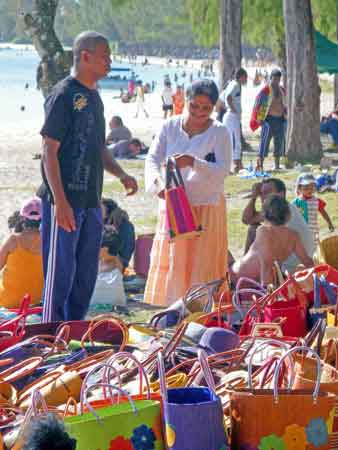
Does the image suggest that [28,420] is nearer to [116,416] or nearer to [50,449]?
[116,416]

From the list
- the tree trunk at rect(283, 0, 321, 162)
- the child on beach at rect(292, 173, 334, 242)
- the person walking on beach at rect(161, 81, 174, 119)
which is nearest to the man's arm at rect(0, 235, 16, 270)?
the child on beach at rect(292, 173, 334, 242)

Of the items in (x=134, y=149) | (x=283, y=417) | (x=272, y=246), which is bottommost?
(x=283, y=417)

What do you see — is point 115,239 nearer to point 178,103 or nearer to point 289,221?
point 289,221

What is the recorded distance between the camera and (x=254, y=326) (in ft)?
17.4

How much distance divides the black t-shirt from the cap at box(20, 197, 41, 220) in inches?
62.9

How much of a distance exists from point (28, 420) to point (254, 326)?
6.25ft

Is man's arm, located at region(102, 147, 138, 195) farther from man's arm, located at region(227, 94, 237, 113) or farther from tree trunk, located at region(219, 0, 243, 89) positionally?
tree trunk, located at region(219, 0, 243, 89)

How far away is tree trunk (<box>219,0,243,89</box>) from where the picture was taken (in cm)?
2123

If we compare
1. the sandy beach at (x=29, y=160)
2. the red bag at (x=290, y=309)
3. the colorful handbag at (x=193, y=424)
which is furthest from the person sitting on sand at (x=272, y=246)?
the sandy beach at (x=29, y=160)

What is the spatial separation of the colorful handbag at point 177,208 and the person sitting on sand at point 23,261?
4.28 feet

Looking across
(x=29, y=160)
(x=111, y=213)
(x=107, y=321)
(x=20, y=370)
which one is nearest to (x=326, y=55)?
(x=29, y=160)

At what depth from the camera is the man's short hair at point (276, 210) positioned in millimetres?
7652

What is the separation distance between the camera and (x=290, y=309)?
5.75 m

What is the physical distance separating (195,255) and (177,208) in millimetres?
453
